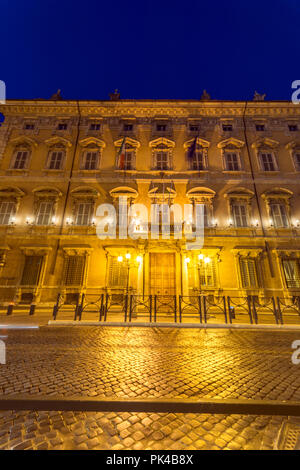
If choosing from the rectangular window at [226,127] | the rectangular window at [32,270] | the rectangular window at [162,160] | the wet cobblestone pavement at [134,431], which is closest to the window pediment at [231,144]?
the rectangular window at [226,127]

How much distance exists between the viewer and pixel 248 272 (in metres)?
12.4

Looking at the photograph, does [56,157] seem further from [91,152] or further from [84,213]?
[84,213]

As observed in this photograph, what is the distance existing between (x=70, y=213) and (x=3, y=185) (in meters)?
5.65

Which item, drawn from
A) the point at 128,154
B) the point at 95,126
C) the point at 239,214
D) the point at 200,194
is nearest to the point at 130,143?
the point at 128,154

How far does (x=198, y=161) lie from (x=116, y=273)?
11.1m

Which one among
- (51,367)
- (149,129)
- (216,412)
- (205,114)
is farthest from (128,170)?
(216,412)

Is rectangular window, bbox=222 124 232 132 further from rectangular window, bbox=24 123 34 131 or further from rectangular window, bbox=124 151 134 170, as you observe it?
rectangular window, bbox=24 123 34 131

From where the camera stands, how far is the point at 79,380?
3.11 metres

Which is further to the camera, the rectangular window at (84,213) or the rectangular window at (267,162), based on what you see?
the rectangular window at (267,162)

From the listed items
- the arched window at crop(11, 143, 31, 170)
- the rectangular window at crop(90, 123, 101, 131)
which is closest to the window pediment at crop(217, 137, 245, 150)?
the rectangular window at crop(90, 123, 101, 131)

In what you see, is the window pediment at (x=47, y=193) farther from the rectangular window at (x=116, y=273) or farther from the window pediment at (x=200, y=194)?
the window pediment at (x=200, y=194)

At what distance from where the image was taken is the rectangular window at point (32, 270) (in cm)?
1219

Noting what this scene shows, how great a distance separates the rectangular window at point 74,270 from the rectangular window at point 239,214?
37.0ft
